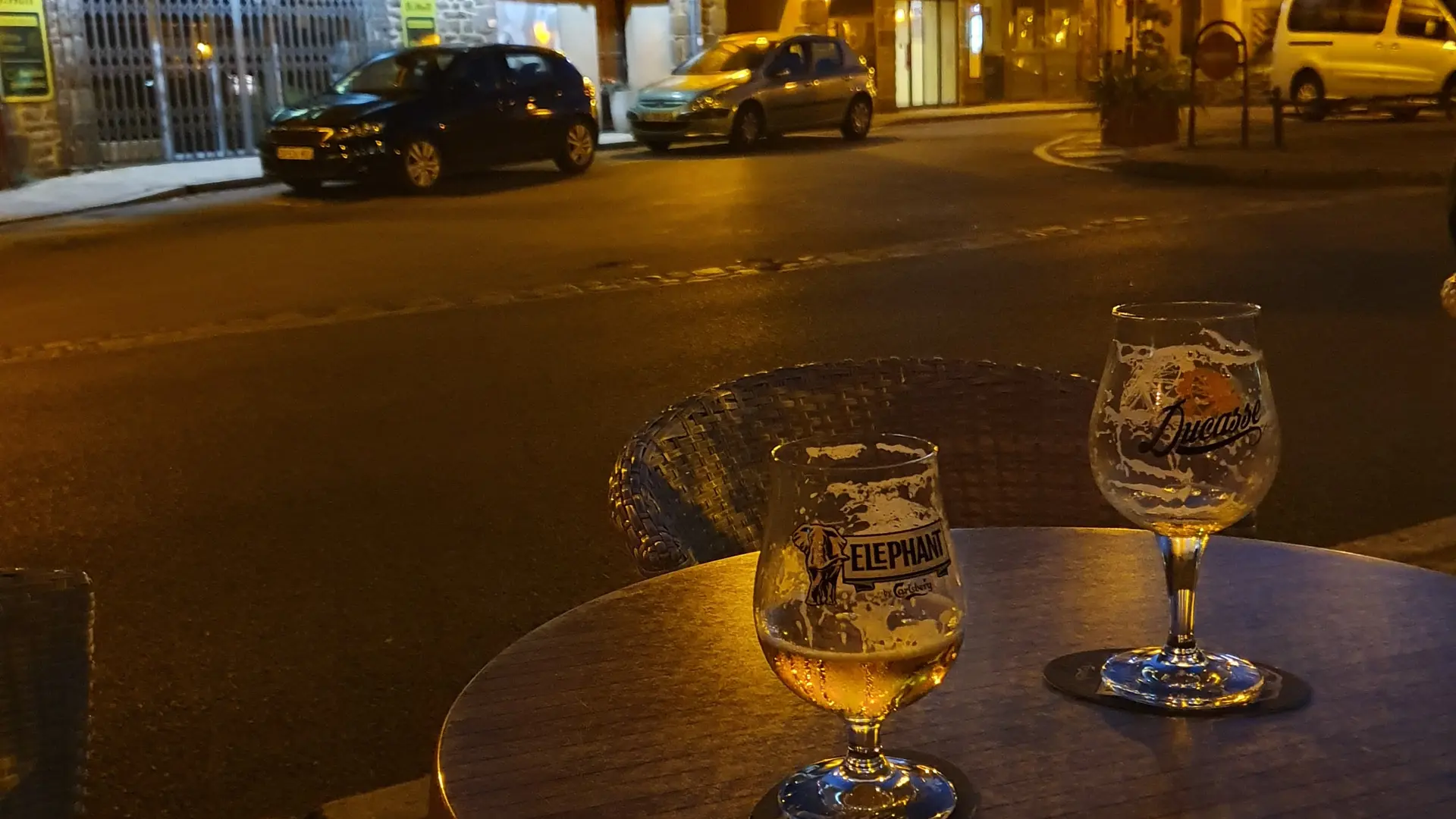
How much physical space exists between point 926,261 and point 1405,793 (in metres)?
8.96

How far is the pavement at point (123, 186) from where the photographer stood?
1465 cm

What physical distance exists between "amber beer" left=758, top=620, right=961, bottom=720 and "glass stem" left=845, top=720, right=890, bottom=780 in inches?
0.9

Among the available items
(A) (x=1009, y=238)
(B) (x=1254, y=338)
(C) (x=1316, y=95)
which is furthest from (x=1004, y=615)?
(C) (x=1316, y=95)

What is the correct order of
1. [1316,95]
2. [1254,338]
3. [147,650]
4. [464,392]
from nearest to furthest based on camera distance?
[1254,338] < [147,650] < [464,392] < [1316,95]

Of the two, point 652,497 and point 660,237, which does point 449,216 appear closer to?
point 660,237

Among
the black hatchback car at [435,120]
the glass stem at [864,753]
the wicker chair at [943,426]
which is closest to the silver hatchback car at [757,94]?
the black hatchback car at [435,120]

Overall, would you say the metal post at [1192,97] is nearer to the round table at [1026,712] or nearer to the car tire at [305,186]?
the car tire at [305,186]

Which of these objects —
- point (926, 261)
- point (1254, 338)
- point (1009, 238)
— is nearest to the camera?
point (1254, 338)

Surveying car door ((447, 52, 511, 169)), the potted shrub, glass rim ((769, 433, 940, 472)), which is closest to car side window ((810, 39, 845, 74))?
the potted shrub

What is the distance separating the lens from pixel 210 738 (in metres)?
3.48

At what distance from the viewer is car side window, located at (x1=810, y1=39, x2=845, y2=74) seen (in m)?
21.0

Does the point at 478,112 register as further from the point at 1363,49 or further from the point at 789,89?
the point at 1363,49

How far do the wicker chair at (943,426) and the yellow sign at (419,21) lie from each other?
1934 centimetres

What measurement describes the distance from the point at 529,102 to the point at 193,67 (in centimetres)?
514
